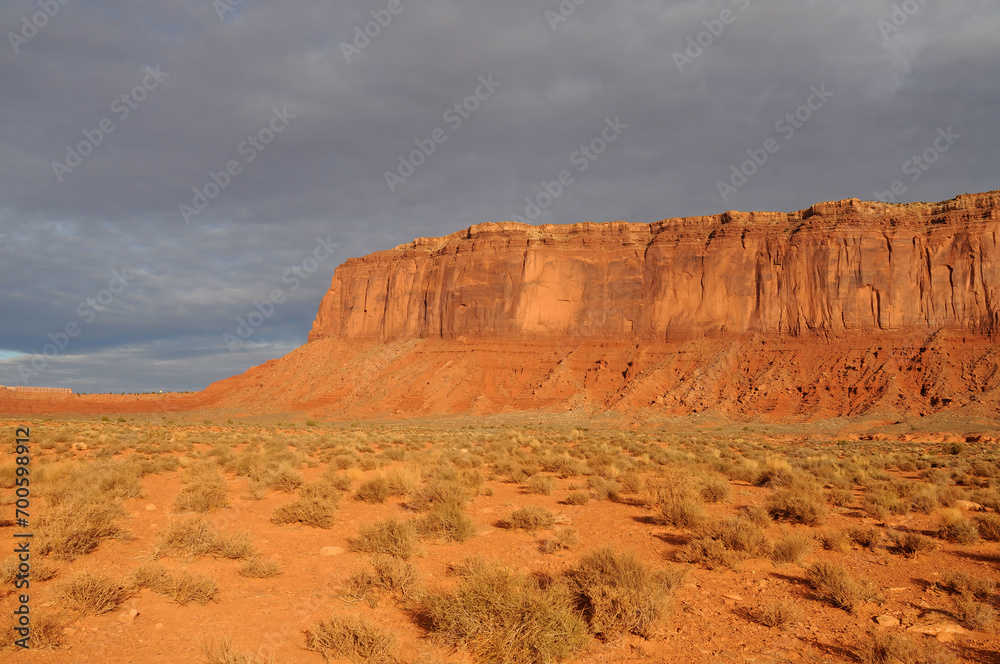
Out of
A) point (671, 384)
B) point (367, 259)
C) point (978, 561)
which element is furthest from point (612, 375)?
point (978, 561)

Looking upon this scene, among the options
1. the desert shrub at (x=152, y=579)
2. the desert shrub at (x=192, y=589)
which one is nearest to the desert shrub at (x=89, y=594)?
the desert shrub at (x=152, y=579)

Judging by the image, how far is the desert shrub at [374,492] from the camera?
33.5 ft

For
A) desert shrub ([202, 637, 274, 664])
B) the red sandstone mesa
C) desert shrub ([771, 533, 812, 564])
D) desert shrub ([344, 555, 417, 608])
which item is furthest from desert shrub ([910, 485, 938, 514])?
the red sandstone mesa

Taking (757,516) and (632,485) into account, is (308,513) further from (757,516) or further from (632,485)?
(757,516)

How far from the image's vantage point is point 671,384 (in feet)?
181

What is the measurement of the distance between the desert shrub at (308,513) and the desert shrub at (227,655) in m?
4.18

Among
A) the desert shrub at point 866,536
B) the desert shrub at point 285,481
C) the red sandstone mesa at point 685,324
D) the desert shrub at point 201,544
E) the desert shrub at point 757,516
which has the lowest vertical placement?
the desert shrub at point 866,536

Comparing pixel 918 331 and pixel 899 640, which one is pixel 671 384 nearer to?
pixel 918 331

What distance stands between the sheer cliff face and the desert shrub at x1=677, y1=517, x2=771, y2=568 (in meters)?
56.8

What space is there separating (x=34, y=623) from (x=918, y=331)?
66315 mm

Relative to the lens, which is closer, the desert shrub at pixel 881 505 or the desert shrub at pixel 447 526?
the desert shrub at pixel 447 526

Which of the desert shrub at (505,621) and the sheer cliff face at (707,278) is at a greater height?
the sheer cliff face at (707,278)

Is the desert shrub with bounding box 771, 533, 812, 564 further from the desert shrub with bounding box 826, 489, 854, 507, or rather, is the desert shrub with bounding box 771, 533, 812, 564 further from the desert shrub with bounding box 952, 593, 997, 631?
the desert shrub with bounding box 826, 489, 854, 507

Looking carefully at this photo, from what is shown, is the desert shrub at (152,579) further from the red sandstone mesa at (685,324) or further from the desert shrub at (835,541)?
the red sandstone mesa at (685,324)
